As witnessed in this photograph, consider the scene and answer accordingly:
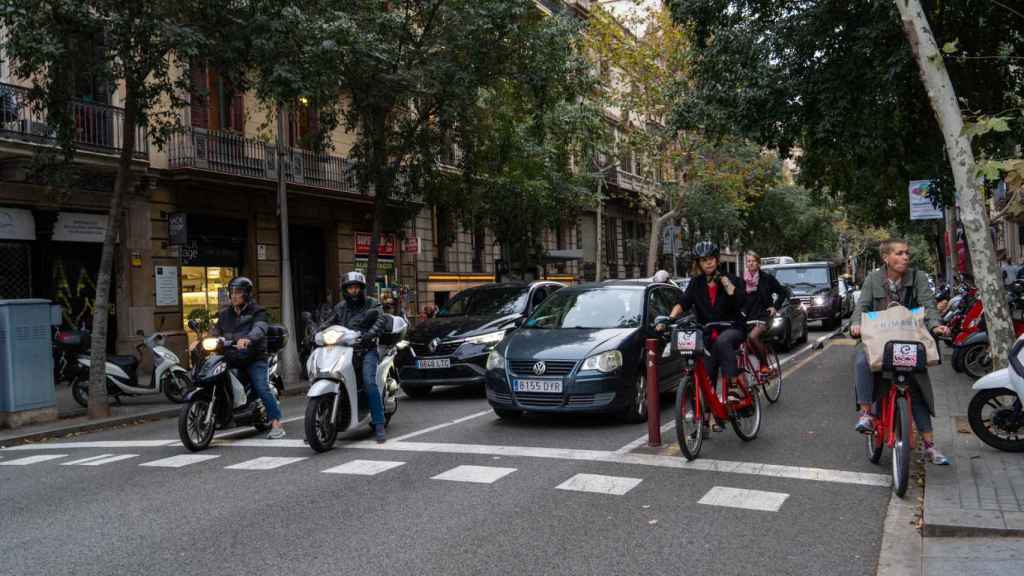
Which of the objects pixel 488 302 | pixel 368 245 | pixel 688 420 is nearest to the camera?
pixel 688 420

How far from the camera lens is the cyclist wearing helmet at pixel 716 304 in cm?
756

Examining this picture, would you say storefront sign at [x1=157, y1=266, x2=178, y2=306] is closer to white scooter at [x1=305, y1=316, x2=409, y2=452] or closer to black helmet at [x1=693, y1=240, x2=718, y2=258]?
white scooter at [x1=305, y1=316, x2=409, y2=452]

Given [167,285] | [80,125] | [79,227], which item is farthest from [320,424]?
[167,285]

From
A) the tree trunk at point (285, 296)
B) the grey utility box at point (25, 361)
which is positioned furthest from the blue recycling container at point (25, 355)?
the tree trunk at point (285, 296)

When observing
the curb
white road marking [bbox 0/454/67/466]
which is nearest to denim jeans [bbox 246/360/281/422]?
white road marking [bbox 0/454/67/466]

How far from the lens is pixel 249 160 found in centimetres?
2061

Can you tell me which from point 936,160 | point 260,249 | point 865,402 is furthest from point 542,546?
point 260,249

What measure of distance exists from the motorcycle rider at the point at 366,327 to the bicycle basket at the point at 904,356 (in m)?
4.75

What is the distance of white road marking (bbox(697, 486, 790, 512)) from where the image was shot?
18.7ft

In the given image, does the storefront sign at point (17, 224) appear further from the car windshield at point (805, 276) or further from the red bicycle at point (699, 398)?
the car windshield at point (805, 276)

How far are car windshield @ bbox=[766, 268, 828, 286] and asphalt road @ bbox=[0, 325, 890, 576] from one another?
1439 centimetres

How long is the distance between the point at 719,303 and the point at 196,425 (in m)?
5.19

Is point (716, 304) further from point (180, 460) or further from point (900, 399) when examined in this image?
point (180, 460)

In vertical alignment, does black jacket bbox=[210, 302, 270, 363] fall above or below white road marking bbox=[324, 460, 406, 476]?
above
